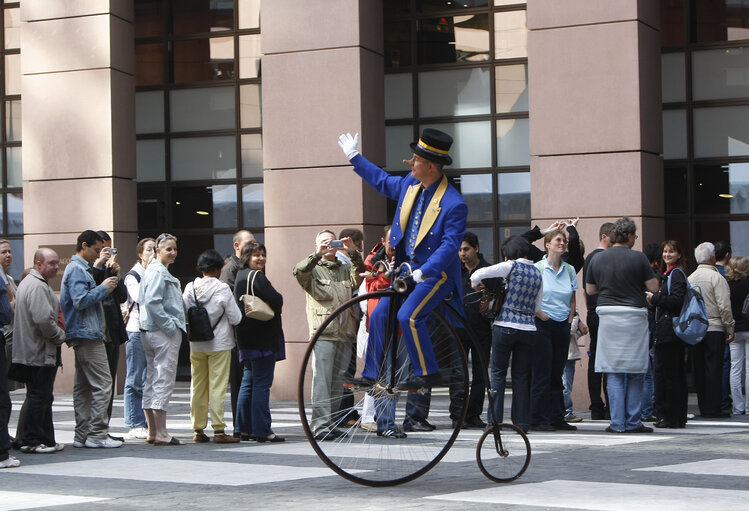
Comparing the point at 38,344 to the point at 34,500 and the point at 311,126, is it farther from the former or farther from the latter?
the point at 311,126

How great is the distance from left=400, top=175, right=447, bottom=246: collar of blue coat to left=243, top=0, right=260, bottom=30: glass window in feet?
37.2

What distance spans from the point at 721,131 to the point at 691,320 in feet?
16.1

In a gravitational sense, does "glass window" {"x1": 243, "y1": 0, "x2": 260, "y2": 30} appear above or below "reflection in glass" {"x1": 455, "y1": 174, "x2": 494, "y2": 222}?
above

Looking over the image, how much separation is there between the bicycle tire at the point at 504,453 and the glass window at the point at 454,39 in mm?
10327

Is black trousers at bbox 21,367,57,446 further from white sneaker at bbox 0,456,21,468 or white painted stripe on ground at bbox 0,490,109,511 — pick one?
white painted stripe on ground at bbox 0,490,109,511

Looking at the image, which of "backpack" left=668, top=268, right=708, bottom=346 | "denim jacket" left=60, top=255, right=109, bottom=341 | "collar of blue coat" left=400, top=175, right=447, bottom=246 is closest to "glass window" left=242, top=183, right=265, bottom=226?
"denim jacket" left=60, top=255, right=109, bottom=341

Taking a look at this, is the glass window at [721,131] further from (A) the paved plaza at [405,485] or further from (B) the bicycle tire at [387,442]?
(B) the bicycle tire at [387,442]

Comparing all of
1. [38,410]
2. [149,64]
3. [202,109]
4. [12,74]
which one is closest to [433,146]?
[38,410]

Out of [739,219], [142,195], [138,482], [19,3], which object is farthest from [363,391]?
[19,3]

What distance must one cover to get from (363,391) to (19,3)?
14.1 metres

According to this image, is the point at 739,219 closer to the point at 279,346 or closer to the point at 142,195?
the point at 279,346

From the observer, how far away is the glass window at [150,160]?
19531 mm

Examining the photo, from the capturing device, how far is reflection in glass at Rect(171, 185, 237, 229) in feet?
62.4

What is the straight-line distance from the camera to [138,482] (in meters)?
8.18
